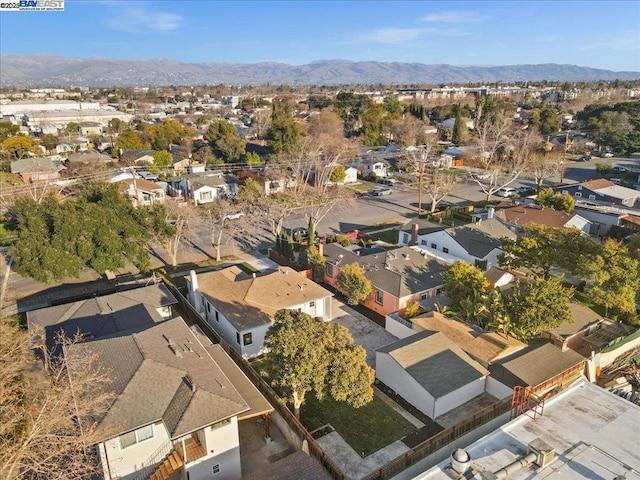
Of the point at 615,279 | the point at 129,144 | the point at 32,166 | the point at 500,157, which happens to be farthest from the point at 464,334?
the point at 129,144

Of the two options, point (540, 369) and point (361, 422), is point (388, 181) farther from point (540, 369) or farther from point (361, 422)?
point (361, 422)

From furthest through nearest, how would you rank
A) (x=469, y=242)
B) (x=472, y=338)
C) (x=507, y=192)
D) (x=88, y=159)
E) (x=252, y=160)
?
(x=252, y=160), (x=88, y=159), (x=507, y=192), (x=469, y=242), (x=472, y=338)

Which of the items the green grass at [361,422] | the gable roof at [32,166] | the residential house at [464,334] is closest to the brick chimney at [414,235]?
the residential house at [464,334]

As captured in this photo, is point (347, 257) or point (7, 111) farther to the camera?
point (7, 111)

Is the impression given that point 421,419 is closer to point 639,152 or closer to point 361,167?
point 361,167

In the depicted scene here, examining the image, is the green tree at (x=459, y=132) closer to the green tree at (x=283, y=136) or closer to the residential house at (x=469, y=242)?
the green tree at (x=283, y=136)

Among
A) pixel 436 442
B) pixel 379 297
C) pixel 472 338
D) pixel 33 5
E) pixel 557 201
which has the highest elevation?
pixel 33 5

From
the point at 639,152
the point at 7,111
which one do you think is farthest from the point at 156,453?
the point at 7,111

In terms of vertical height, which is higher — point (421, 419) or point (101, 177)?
point (101, 177)
